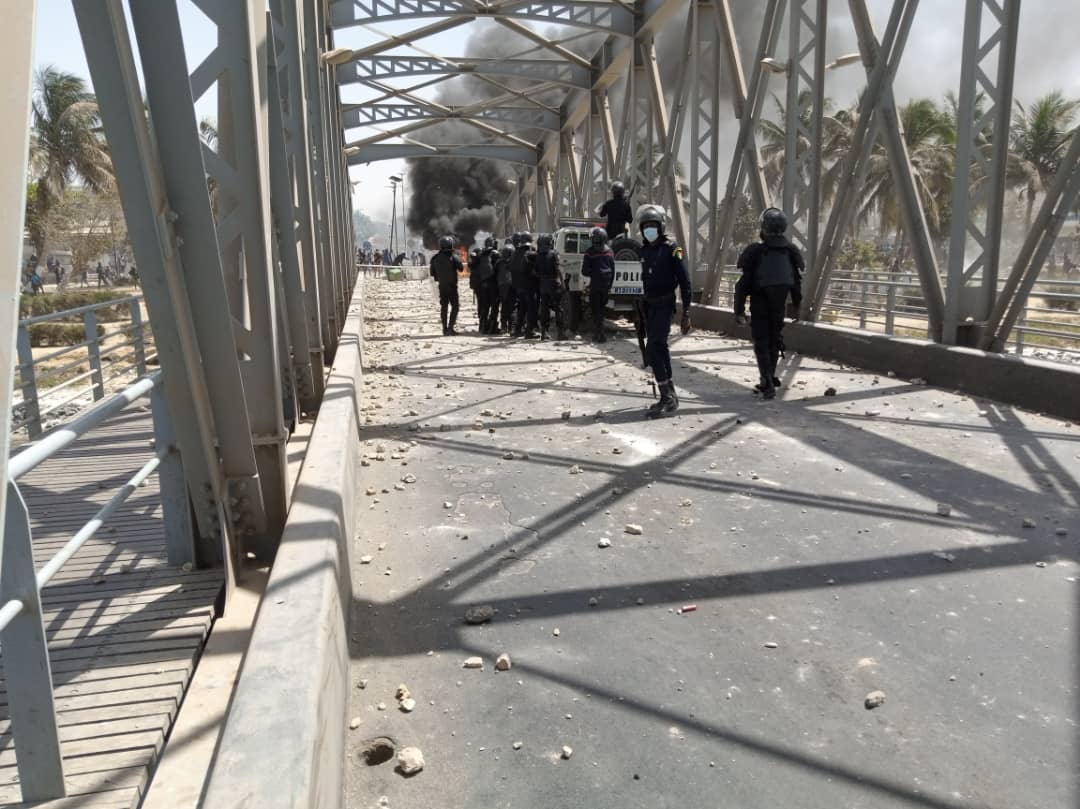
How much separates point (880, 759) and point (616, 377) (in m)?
7.96

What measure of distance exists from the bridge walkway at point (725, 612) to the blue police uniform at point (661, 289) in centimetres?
90

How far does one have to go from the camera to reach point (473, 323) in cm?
2003

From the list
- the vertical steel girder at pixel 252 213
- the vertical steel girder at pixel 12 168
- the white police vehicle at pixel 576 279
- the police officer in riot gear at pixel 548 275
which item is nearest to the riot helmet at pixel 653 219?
the vertical steel girder at pixel 252 213

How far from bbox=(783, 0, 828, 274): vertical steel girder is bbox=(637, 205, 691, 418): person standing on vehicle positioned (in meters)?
4.69

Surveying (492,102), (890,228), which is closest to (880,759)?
(492,102)

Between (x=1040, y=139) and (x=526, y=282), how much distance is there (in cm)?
2895

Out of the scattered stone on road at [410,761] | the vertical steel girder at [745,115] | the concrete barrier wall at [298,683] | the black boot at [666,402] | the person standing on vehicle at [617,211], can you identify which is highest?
the vertical steel girder at [745,115]

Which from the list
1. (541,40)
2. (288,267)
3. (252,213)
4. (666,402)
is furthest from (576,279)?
(252,213)

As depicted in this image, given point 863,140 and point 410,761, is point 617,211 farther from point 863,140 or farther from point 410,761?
point 410,761

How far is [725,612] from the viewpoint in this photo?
3859mm

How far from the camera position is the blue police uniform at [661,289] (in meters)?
7.99

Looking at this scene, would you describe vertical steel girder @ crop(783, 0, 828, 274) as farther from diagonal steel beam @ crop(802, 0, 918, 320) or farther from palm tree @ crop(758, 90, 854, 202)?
palm tree @ crop(758, 90, 854, 202)

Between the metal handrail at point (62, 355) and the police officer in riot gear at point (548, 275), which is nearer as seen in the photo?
the metal handrail at point (62, 355)

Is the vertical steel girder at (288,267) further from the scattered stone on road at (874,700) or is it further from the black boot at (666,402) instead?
the scattered stone on road at (874,700)
